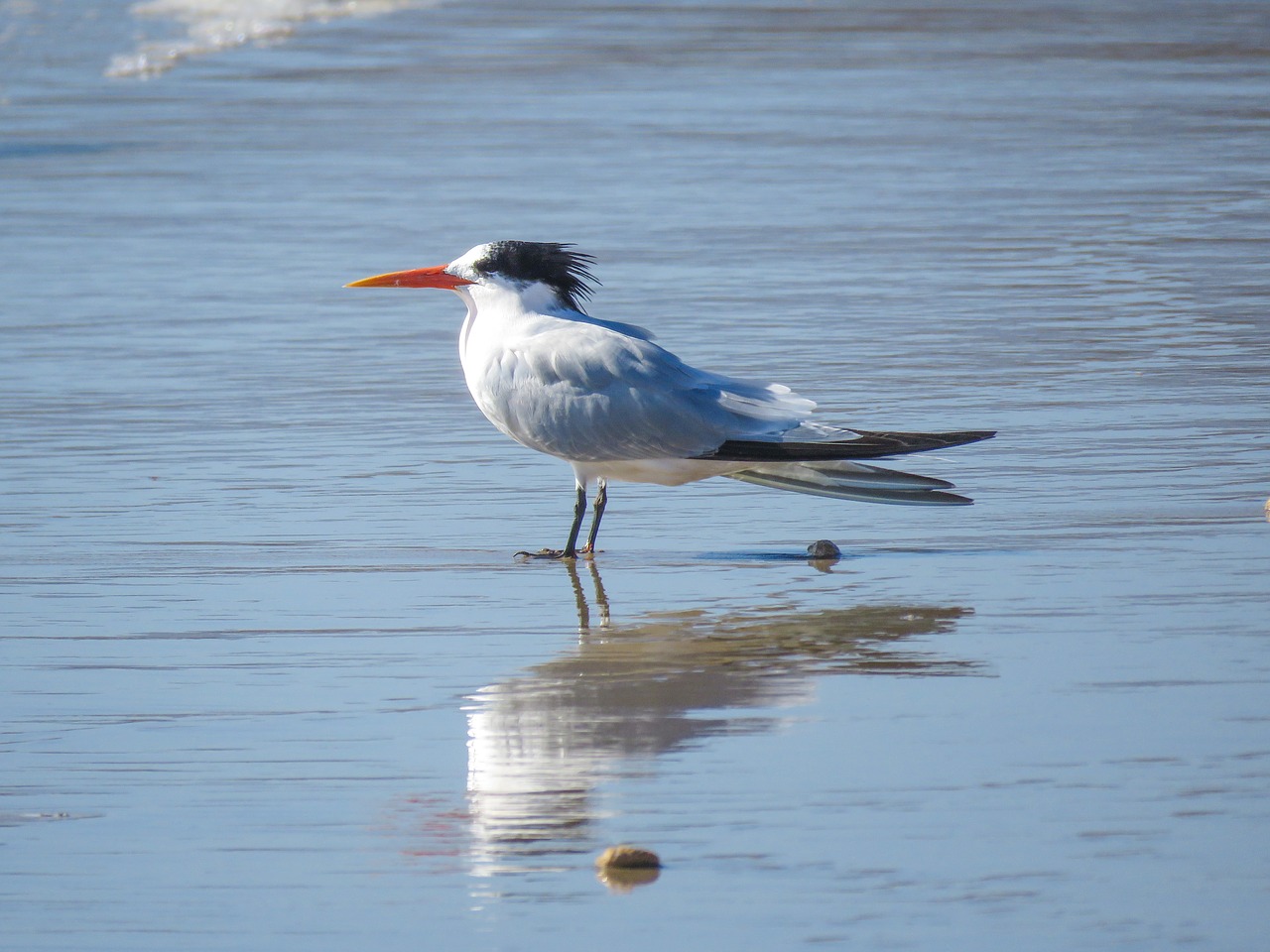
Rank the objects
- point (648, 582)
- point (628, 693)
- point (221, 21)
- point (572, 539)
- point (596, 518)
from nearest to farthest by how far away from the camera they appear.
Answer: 1. point (628, 693)
2. point (648, 582)
3. point (572, 539)
4. point (596, 518)
5. point (221, 21)

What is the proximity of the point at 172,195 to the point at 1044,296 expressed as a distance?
5.00 metres

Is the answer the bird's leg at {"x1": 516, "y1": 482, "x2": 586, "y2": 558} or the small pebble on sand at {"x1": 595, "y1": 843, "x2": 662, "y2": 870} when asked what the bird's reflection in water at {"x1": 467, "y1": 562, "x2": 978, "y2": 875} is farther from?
the bird's leg at {"x1": 516, "y1": 482, "x2": 586, "y2": 558}

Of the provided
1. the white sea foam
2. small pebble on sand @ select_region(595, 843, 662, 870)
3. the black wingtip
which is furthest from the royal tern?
the white sea foam

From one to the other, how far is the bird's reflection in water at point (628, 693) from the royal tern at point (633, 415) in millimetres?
497

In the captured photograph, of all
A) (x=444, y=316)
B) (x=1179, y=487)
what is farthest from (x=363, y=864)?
(x=444, y=316)

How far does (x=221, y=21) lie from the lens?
20844mm

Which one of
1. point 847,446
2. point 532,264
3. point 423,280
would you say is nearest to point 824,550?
point 847,446

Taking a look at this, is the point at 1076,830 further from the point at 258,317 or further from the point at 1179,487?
the point at 258,317

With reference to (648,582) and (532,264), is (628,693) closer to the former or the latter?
(648,582)

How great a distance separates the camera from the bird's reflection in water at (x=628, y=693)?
332 cm

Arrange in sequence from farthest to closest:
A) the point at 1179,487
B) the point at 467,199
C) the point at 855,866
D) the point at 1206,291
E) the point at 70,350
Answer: the point at 467,199, the point at 1206,291, the point at 70,350, the point at 1179,487, the point at 855,866

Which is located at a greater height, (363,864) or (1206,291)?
(1206,291)

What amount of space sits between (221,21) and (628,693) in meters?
18.1

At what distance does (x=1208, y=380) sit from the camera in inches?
263
